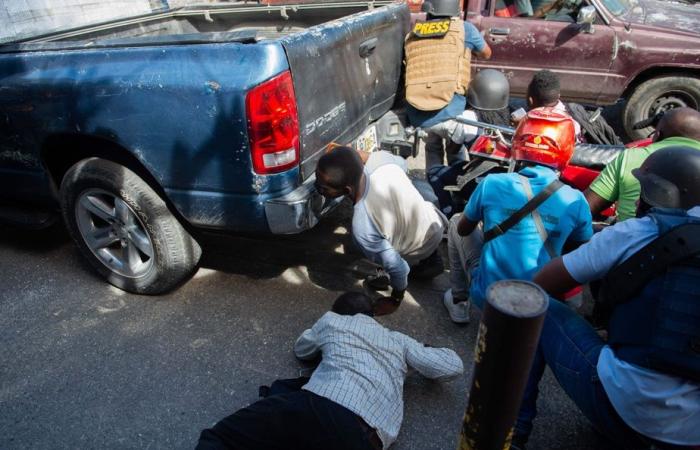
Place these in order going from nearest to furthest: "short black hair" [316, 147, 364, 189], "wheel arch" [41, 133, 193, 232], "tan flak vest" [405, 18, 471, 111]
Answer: "short black hair" [316, 147, 364, 189]
"wheel arch" [41, 133, 193, 232]
"tan flak vest" [405, 18, 471, 111]

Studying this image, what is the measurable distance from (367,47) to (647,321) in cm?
230

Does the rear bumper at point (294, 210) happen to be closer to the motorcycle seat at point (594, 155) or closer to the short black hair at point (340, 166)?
the short black hair at point (340, 166)

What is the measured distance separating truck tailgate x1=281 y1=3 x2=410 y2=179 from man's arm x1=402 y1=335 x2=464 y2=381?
1.08 m

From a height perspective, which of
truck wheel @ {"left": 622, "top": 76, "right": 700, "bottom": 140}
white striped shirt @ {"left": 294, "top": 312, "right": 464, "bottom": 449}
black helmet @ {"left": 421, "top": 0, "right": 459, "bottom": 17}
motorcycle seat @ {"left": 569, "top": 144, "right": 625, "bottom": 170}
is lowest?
white striped shirt @ {"left": 294, "top": 312, "right": 464, "bottom": 449}

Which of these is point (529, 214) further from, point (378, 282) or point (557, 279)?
point (378, 282)

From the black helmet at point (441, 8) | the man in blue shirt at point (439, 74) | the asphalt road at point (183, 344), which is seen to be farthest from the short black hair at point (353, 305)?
the black helmet at point (441, 8)

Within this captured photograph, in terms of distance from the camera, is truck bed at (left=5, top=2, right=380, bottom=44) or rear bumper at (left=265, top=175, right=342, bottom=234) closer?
rear bumper at (left=265, top=175, right=342, bottom=234)

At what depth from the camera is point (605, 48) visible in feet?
16.4

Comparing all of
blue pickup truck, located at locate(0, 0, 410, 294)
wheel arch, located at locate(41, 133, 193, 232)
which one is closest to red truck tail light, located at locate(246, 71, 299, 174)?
blue pickup truck, located at locate(0, 0, 410, 294)

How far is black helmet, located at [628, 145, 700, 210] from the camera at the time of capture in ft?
5.77

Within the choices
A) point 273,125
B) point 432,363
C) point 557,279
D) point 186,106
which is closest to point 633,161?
point 557,279

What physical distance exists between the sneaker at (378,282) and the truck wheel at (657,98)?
3.51m

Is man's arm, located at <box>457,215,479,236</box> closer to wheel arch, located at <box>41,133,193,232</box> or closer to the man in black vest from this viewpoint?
the man in black vest

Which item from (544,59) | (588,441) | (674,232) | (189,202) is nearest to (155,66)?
(189,202)
